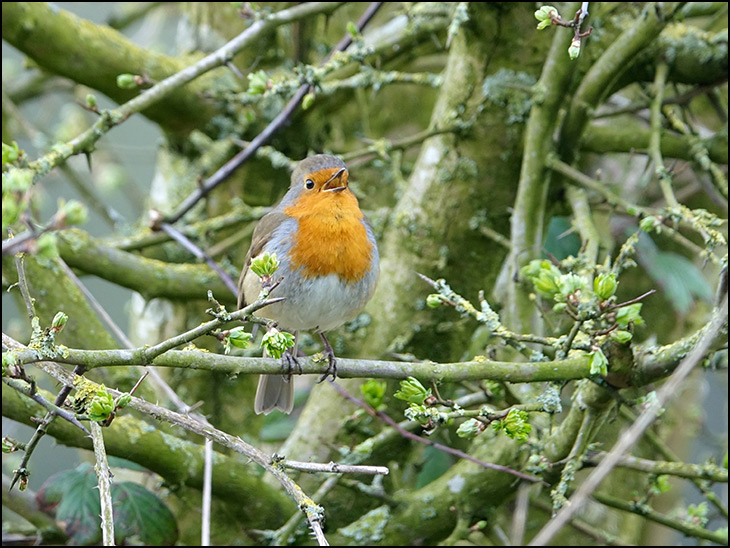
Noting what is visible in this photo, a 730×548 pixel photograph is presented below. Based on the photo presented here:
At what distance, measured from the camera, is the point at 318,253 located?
304 centimetres

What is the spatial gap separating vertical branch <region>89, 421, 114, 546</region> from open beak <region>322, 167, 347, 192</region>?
Result: 1.59 metres

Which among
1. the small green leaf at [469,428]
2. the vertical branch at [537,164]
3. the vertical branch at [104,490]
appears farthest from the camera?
the vertical branch at [537,164]

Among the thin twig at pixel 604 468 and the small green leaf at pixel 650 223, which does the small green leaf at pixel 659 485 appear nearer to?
the small green leaf at pixel 650 223

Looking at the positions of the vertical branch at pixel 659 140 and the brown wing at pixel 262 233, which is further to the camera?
the brown wing at pixel 262 233

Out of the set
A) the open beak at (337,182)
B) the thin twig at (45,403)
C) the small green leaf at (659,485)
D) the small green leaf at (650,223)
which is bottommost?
the thin twig at (45,403)

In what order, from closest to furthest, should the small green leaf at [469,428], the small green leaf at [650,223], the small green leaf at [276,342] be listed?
the small green leaf at [276,342]
the small green leaf at [469,428]
the small green leaf at [650,223]

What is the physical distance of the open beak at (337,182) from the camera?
320 cm

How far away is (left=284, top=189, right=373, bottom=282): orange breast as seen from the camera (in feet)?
9.93

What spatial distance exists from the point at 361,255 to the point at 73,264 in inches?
47.9

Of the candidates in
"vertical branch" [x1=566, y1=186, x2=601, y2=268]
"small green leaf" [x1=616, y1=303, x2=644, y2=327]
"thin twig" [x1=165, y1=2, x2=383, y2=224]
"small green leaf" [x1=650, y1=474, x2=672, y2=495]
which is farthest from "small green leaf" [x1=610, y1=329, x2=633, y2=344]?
"thin twig" [x1=165, y1=2, x2=383, y2=224]

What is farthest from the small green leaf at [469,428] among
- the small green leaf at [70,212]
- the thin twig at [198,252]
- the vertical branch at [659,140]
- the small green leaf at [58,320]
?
the thin twig at [198,252]

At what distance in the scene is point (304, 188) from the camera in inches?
129

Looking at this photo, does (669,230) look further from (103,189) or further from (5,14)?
(103,189)

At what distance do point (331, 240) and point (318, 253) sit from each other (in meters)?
0.08
